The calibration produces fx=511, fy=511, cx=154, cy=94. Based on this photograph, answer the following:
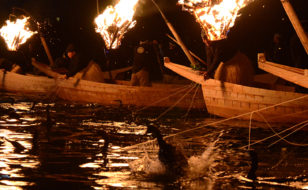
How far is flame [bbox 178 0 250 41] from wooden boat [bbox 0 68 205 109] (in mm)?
2724

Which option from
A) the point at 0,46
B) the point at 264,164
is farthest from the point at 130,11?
the point at 0,46

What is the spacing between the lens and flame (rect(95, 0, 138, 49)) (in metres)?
15.5

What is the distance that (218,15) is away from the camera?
11031 mm

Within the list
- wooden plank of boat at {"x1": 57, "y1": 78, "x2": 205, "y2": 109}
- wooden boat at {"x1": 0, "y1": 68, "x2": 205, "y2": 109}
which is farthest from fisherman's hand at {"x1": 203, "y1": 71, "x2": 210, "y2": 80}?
wooden plank of boat at {"x1": 57, "y1": 78, "x2": 205, "y2": 109}

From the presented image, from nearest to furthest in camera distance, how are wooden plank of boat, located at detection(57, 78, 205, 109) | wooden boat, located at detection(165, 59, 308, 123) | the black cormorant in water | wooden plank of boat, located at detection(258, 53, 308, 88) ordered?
1. the black cormorant in water
2. wooden plank of boat, located at detection(258, 53, 308, 88)
3. wooden boat, located at detection(165, 59, 308, 123)
4. wooden plank of boat, located at detection(57, 78, 205, 109)

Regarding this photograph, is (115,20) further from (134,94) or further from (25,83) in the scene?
(25,83)

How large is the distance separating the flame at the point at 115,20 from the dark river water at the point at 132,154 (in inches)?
133

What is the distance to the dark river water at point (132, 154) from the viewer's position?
6.84 meters

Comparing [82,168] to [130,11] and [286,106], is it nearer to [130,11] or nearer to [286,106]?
[286,106]

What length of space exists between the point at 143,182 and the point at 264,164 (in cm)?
220

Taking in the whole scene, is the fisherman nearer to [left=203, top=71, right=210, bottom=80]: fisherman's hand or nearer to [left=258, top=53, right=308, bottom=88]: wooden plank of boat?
[left=203, top=71, right=210, bottom=80]: fisherman's hand

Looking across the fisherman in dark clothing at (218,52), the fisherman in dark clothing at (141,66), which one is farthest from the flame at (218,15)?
the fisherman in dark clothing at (141,66)

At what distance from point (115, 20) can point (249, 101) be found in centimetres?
559

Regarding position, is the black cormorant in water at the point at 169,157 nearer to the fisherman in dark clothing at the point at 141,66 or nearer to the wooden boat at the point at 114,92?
the wooden boat at the point at 114,92
